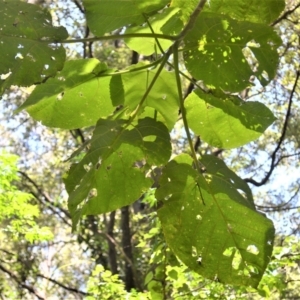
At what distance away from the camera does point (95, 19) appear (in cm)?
73

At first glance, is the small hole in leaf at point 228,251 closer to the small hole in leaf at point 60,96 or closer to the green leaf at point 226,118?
the green leaf at point 226,118

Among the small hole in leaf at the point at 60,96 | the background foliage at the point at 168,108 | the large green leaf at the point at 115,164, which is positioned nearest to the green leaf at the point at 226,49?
the background foliage at the point at 168,108

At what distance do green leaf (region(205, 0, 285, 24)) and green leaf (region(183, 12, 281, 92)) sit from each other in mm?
33

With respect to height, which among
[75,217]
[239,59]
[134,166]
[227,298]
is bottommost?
[75,217]

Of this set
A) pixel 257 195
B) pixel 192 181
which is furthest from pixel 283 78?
pixel 192 181

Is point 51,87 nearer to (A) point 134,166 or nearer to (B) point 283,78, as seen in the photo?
(A) point 134,166

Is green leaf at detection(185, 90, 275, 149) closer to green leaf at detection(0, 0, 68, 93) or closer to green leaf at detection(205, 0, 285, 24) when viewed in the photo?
green leaf at detection(205, 0, 285, 24)

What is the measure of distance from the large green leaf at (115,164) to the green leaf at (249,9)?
216 mm

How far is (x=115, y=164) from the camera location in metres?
0.81

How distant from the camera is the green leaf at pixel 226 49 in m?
0.71

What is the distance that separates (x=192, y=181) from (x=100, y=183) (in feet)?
0.54

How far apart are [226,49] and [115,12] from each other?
0.19 m

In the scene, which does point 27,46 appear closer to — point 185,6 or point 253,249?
point 185,6

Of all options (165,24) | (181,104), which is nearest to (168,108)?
(181,104)
